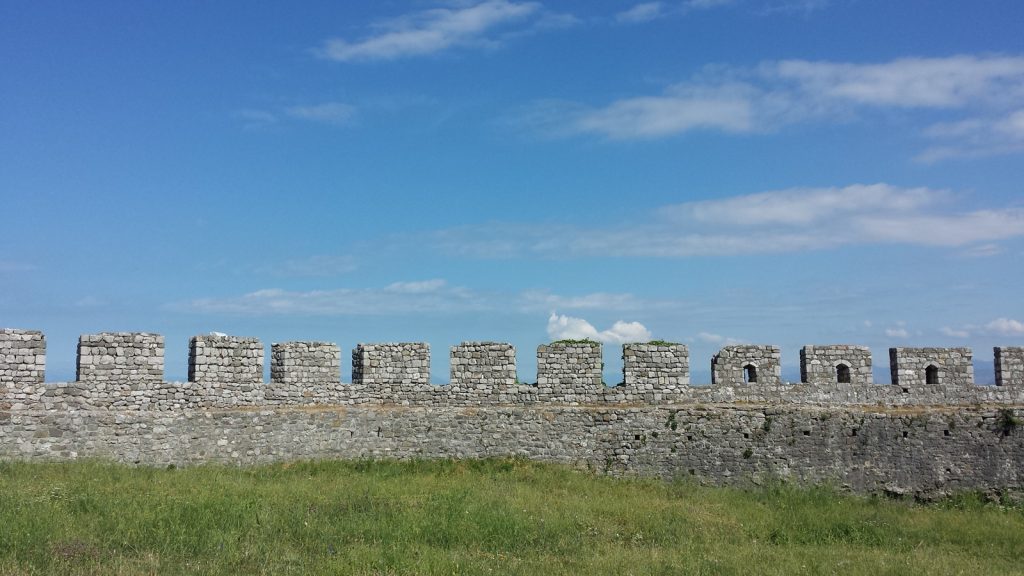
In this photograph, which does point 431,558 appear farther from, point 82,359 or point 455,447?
point 82,359

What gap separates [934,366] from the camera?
68.1 feet

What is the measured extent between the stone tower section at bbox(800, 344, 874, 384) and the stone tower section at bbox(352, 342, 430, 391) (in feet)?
30.0

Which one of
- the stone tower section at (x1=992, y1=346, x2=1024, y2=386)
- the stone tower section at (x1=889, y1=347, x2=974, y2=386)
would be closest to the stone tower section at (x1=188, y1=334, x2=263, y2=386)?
the stone tower section at (x1=889, y1=347, x2=974, y2=386)

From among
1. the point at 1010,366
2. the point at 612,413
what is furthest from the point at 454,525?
the point at 1010,366

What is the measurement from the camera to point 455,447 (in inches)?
751

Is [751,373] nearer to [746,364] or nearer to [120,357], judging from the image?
[746,364]

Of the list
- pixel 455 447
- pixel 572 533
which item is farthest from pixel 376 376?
pixel 572 533

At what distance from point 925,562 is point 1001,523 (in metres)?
5.67

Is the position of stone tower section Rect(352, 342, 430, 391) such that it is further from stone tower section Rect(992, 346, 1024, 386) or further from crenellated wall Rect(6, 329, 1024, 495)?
stone tower section Rect(992, 346, 1024, 386)

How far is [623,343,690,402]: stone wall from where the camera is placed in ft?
65.5

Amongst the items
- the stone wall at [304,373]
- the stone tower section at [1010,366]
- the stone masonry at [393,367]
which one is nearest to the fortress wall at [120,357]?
the stone wall at [304,373]

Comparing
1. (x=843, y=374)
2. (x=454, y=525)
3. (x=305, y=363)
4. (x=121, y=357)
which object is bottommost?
(x=454, y=525)

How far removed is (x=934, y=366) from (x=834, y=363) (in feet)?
8.57

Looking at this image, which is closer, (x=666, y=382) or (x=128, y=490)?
(x=128, y=490)
